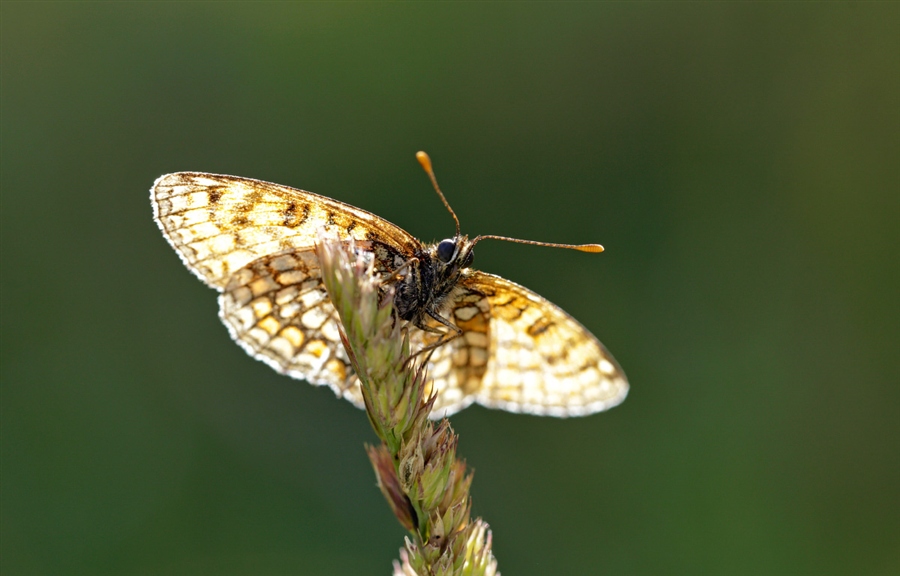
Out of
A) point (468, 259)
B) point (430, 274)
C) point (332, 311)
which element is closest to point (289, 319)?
point (332, 311)

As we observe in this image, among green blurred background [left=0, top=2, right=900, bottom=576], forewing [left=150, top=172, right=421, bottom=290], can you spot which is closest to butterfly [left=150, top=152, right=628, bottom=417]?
forewing [left=150, top=172, right=421, bottom=290]

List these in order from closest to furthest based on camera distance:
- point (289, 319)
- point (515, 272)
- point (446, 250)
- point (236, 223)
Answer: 1. point (446, 250)
2. point (236, 223)
3. point (289, 319)
4. point (515, 272)

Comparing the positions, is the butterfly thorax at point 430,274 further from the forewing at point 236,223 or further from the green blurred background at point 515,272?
the green blurred background at point 515,272

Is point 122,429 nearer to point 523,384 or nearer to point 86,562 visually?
point 86,562

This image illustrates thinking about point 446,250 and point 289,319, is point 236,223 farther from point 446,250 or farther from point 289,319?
point 446,250

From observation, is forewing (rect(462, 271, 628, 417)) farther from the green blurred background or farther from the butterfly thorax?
the green blurred background

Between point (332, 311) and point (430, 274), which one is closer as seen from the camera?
point (430, 274)

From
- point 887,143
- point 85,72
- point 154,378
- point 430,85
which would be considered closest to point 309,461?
point 154,378

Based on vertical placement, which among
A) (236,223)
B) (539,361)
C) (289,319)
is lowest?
(539,361)
